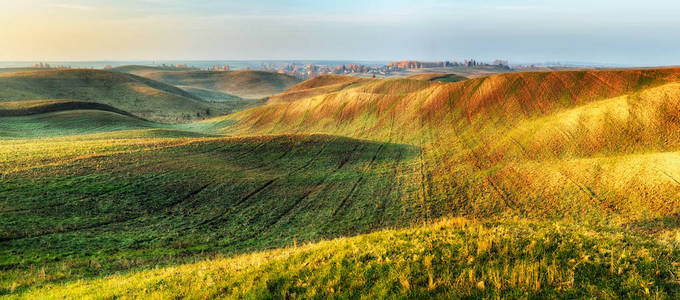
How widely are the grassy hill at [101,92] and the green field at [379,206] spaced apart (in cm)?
4776

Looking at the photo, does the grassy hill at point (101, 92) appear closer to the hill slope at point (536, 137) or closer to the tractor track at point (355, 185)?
the hill slope at point (536, 137)

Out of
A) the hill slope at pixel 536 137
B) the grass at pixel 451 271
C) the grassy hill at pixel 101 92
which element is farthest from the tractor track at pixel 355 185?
the grassy hill at pixel 101 92

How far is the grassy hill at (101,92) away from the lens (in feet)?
361

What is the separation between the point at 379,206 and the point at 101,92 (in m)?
156

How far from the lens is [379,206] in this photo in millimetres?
28078

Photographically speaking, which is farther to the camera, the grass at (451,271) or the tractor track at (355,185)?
the tractor track at (355,185)

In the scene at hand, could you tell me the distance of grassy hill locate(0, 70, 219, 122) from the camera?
110062mm

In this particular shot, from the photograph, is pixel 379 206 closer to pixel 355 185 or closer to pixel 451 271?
pixel 355 185

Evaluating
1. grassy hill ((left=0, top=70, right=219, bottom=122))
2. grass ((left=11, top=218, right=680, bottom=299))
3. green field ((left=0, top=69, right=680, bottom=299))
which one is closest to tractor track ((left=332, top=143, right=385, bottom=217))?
green field ((left=0, top=69, right=680, bottom=299))

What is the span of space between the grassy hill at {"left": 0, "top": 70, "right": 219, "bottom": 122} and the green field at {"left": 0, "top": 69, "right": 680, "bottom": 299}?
1880 inches

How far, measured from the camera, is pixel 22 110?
70625 mm

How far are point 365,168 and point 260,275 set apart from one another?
32.2 m

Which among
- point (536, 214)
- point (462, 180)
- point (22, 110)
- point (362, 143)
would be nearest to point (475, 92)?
point (362, 143)

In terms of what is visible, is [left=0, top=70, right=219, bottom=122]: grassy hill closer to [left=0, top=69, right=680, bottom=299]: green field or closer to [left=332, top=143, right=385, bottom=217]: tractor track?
[left=0, top=69, right=680, bottom=299]: green field
